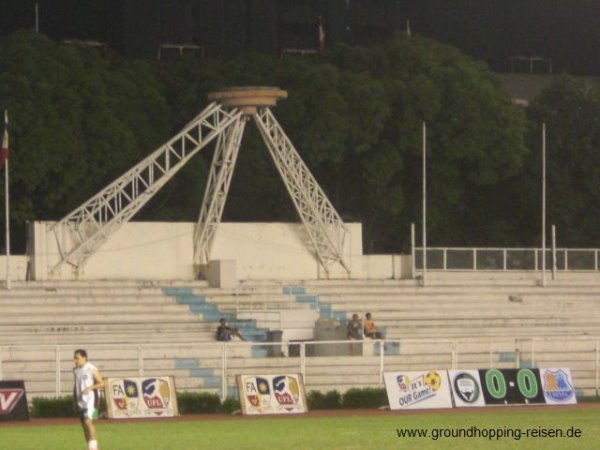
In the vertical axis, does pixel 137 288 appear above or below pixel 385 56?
below

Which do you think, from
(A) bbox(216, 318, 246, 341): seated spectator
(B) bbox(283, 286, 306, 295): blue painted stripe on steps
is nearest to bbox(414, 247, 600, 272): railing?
(B) bbox(283, 286, 306, 295): blue painted stripe on steps

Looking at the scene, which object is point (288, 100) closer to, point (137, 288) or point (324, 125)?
point (324, 125)

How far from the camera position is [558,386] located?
40281 millimetres

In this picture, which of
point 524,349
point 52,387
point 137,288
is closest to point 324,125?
point 137,288

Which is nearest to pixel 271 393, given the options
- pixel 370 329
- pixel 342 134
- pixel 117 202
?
pixel 370 329

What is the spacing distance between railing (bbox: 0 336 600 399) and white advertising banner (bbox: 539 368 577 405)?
1.92 metres

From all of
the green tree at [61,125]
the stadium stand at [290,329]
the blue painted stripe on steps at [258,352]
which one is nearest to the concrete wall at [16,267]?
the stadium stand at [290,329]

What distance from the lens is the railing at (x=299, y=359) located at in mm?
39656

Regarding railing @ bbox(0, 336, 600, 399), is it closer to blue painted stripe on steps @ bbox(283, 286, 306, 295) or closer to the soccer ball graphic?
the soccer ball graphic

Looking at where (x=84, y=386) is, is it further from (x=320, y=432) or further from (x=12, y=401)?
(x=12, y=401)

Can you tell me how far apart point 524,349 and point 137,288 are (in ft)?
36.4

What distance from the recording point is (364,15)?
252 ft

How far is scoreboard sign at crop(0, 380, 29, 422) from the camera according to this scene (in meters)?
35.7

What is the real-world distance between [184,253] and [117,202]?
247 cm
